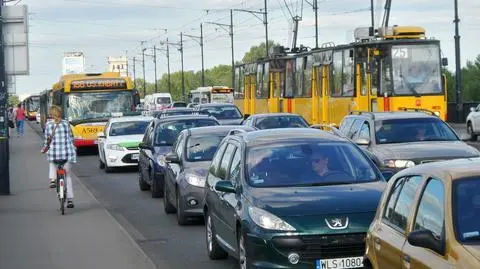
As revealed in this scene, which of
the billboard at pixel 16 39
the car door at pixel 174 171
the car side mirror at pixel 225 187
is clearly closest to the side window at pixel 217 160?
the car side mirror at pixel 225 187

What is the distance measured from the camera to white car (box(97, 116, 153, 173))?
27.8m

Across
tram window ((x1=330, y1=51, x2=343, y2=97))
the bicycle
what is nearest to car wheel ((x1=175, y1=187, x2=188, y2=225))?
the bicycle

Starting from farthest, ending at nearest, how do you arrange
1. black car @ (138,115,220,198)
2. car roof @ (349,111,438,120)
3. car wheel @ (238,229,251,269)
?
black car @ (138,115,220,198), car roof @ (349,111,438,120), car wheel @ (238,229,251,269)

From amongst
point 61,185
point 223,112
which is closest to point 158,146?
point 61,185

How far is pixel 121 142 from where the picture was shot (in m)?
27.9

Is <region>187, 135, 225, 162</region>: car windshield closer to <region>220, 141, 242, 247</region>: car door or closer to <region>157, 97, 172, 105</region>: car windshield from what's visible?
<region>220, 141, 242, 247</region>: car door

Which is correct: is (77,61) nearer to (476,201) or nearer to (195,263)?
(195,263)

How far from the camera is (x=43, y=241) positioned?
43.8 feet

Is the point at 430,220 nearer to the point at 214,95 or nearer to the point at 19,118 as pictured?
the point at 19,118

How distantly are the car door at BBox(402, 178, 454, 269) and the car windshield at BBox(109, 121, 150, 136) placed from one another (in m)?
22.6

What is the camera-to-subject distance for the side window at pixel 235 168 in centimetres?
1070

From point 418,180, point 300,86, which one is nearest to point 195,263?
point 418,180

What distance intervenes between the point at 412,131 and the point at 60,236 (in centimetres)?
728

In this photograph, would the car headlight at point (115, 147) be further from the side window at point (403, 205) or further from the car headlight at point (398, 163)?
the side window at point (403, 205)
